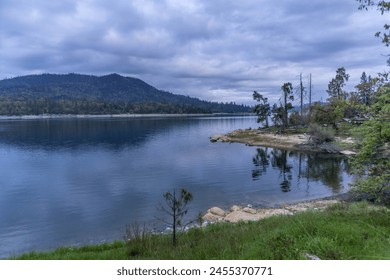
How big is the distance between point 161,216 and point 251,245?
560 inches

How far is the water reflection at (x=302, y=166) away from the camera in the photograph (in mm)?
33456

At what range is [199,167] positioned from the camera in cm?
4062

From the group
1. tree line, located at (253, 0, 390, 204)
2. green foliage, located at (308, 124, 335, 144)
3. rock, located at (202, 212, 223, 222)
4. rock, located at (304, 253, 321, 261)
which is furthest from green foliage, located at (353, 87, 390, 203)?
green foliage, located at (308, 124, 335, 144)

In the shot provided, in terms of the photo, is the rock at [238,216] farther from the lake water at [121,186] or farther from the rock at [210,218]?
the lake water at [121,186]

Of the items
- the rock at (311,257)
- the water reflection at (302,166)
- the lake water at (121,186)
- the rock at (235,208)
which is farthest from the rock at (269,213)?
the rock at (311,257)

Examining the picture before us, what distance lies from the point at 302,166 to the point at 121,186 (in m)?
24.8

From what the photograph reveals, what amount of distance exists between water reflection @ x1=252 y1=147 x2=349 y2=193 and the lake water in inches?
4.2

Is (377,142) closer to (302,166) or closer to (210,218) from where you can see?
(210,218)

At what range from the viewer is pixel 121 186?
30.1m

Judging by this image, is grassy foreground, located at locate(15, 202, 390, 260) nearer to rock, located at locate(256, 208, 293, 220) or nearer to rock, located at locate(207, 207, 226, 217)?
rock, located at locate(256, 208, 293, 220)

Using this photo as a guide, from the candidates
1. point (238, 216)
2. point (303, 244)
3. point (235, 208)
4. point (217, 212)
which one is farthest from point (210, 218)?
point (303, 244)

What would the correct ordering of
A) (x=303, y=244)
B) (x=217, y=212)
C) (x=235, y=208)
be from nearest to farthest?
1. (x=303, y=244)
2. (x=217, y=212)
3. (x=235, y=208)

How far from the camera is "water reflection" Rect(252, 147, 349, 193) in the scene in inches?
1317
